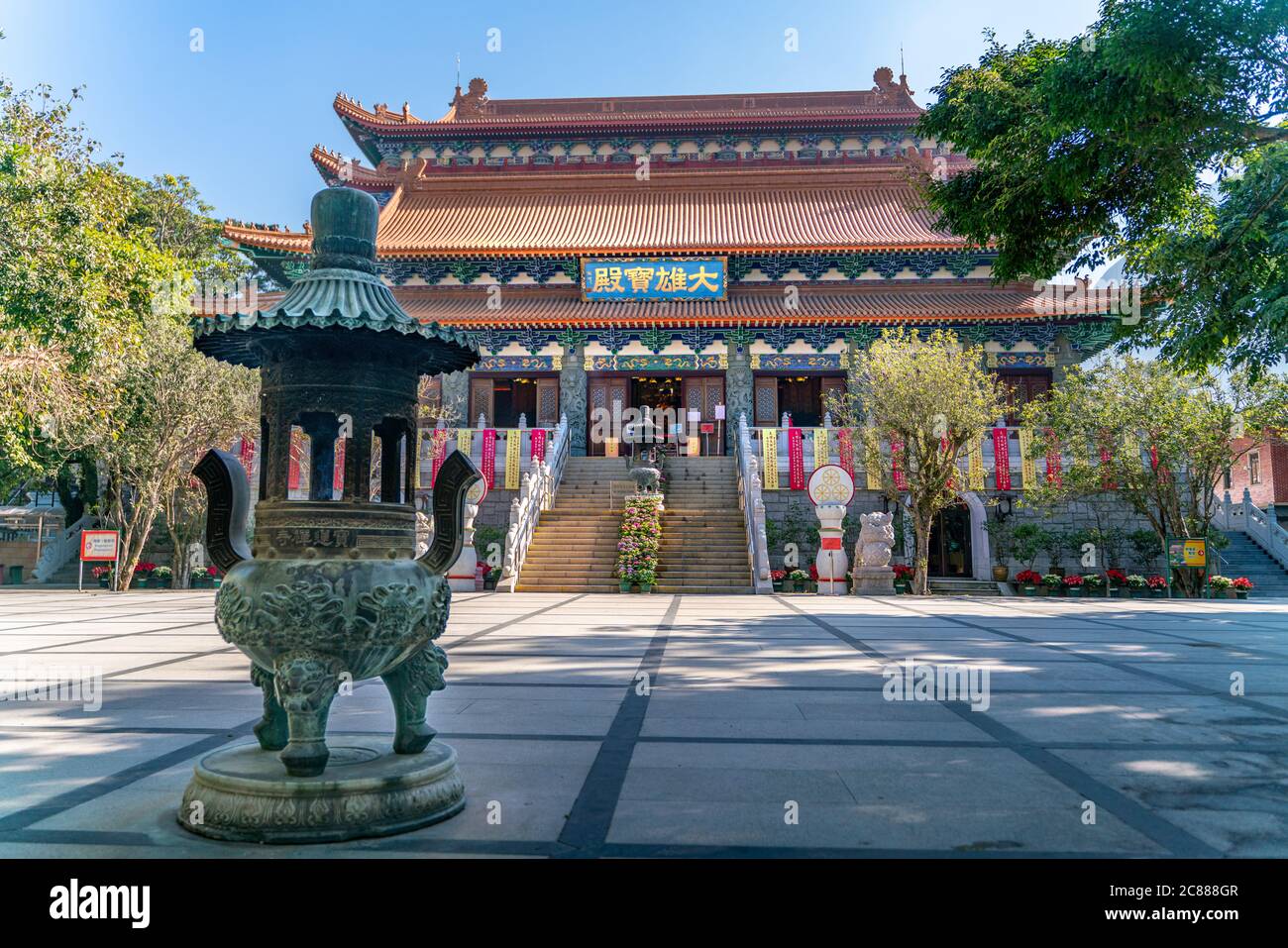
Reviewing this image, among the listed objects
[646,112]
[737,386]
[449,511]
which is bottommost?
[449,511]

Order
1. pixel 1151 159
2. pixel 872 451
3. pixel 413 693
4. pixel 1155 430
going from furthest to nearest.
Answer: pixel 872 451
pixel 1155 430
pixel 1151 159
pixel 413 693

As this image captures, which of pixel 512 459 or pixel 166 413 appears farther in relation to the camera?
pixel 512 459

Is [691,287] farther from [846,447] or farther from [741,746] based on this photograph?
[741,746]

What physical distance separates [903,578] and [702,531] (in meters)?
4.64

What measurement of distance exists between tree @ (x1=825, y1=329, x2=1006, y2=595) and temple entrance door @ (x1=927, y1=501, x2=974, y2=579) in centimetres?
314

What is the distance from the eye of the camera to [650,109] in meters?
31.2

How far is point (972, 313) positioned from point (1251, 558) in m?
8.86

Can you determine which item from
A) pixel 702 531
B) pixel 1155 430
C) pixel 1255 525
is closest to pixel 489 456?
pixel 702 531

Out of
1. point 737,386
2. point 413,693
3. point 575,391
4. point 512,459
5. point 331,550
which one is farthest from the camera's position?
point 575,391

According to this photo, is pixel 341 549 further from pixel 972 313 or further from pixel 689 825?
pixel 972 313

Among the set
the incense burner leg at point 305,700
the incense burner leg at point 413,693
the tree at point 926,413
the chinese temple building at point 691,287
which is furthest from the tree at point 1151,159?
the chinese temple building at point 691,287

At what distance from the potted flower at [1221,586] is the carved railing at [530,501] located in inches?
564

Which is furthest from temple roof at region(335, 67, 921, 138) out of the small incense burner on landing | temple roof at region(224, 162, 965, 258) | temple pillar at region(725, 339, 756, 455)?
the small incense burner on landing

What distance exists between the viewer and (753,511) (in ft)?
55.5
